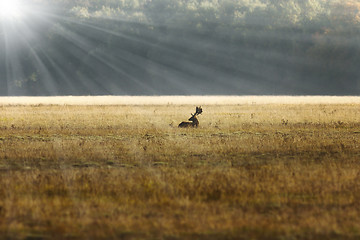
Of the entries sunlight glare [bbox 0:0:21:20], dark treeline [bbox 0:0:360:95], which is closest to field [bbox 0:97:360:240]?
dark treeline [bbox 0:0:360:95]

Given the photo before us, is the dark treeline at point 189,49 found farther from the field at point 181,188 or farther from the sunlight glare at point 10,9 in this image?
the field at point 181,188

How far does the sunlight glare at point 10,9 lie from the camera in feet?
385

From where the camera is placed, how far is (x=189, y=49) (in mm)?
98500

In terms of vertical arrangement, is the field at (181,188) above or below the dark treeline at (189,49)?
below

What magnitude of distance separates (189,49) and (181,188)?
291 ft

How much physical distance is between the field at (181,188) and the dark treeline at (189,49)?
66.3 metres

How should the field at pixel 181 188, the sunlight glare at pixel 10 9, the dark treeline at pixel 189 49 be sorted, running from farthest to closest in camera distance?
the sunlight glare at pixel 10 9 < the dark treeline at pixel 189 49 < the field at pixel 181 188

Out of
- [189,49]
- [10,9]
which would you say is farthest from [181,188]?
[10,9]

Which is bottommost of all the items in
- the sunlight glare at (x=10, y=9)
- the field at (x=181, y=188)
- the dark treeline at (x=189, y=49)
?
the field at (x=181, y=188)

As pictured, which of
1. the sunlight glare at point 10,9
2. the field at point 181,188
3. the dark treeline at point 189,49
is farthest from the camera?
the sunlight glare at point 10,9

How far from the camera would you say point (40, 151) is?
16.8m

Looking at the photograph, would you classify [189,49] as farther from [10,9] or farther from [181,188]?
[181,188]

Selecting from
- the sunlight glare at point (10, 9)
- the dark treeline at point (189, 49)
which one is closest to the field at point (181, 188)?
the dark treeline at point (189, 49)

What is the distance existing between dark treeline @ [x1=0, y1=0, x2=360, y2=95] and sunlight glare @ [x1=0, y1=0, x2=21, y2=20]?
433 cm
